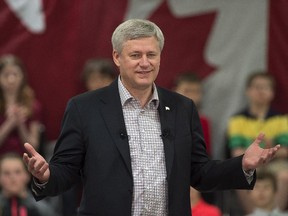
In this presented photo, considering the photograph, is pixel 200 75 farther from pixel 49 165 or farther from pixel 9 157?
pixel 49 165

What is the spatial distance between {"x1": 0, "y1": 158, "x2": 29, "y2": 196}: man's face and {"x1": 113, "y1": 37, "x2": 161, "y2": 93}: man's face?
105 inches

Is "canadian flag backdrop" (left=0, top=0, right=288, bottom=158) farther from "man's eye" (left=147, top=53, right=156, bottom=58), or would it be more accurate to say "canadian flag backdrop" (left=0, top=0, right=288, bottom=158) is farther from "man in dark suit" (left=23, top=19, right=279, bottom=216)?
→ "man's eye" (left=147, top=53, right=156, bottom=58)

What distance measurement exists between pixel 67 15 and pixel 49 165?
4.12 m

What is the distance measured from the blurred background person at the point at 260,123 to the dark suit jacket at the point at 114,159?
2.96 meters

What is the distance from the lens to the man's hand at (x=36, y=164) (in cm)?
399

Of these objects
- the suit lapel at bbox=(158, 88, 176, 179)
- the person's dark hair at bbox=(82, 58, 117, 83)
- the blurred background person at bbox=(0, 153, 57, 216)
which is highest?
the person's dark hair at bbox=(82, 58, 117, 83)

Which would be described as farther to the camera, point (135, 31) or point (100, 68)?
point (100, 68)

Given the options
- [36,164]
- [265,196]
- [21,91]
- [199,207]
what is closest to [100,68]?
[21,91]

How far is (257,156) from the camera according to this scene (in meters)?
4.18

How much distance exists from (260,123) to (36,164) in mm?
3921

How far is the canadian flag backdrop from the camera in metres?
8.10

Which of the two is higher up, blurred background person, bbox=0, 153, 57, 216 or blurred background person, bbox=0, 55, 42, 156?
blurred background person, bbox=0, 55, 42, 156

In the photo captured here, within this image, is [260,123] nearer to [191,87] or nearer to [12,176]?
[191,87]

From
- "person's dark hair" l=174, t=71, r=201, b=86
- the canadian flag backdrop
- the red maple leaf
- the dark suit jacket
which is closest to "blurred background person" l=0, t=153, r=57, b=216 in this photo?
the canadian flag backdrop
